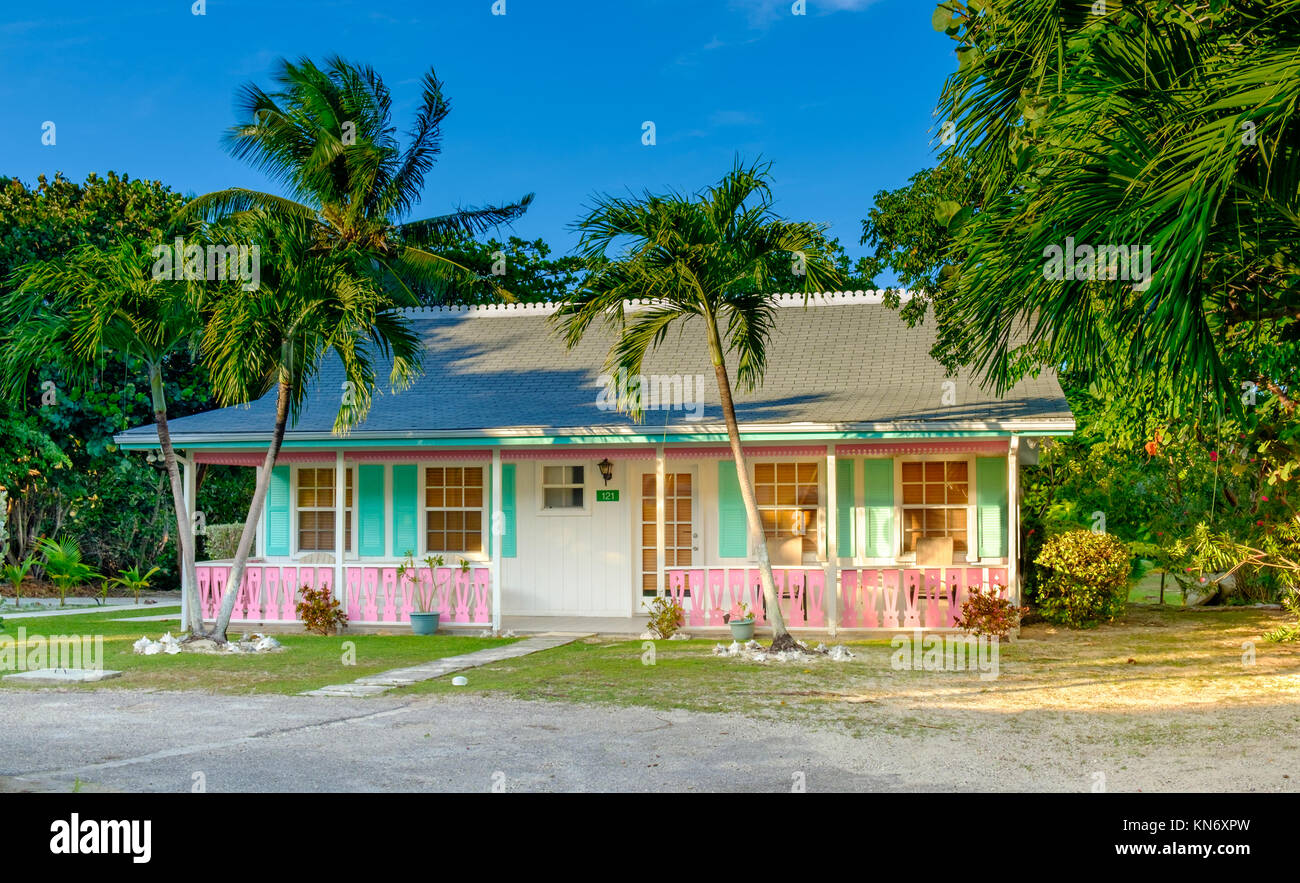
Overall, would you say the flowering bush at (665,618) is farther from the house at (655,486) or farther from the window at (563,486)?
the window at (563,486)

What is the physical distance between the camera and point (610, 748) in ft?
24.8

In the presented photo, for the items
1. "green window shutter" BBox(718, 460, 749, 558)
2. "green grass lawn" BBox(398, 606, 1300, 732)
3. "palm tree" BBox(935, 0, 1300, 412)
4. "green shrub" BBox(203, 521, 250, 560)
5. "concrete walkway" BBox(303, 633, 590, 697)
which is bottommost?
"concrete walkway" BBox(303, 633, 590, 697)

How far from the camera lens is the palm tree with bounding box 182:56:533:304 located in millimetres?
14305

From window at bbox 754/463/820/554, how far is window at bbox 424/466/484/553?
163 inches

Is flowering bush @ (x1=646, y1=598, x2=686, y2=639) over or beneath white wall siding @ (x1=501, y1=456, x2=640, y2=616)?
beneath

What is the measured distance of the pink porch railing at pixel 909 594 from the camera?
13766 millimetres

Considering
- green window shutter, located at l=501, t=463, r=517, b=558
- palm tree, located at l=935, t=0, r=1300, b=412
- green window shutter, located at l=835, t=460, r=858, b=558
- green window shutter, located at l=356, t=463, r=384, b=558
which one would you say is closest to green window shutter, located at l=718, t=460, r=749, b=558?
green window shutter, located at l=835, t=460, r=858, b=558

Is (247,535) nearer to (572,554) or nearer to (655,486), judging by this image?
(572,554)

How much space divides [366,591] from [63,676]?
4.60 metres

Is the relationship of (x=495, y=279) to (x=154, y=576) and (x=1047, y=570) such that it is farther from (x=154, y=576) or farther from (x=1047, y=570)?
(x=1047, y=570)

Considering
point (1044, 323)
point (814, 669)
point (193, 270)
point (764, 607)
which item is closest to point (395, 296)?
point (193, 270)

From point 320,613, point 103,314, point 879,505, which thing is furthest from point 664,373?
point 103,314

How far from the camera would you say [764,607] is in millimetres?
14234

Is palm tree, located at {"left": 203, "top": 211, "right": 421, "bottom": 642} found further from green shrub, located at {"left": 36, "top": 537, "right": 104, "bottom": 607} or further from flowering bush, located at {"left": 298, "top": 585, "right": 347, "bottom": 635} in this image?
green shrub, located at {"left": 36, "top": 537, "right": 104, "bottom": 607}
